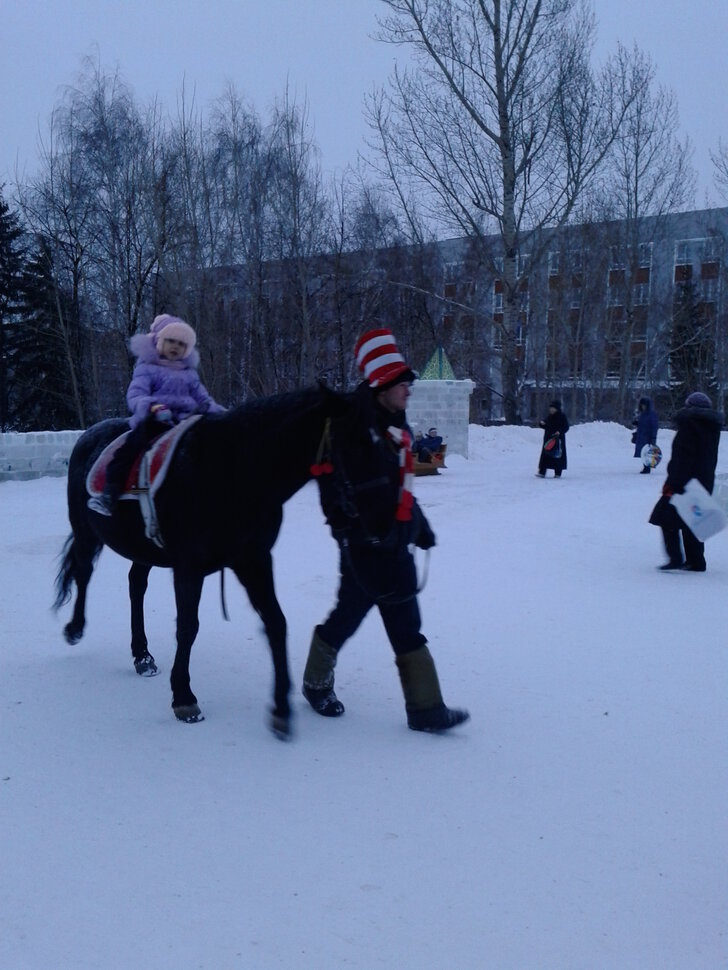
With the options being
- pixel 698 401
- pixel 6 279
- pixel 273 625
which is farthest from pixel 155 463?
pixel 6 279

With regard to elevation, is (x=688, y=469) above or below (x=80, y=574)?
above

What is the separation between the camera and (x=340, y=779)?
3.38m

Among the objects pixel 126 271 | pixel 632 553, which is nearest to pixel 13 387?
pixel 126 271

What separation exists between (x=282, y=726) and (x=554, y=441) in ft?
42.1

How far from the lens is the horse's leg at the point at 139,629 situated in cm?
464

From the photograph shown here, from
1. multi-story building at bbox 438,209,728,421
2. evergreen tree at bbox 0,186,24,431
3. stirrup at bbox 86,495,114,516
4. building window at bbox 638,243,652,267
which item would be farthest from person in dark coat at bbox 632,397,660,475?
evergreen tree at bbox 0,186,24,431

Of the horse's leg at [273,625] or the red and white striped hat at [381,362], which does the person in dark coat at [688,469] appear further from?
the horse's leg at [273,625]

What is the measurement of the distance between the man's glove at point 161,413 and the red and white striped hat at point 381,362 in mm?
1026

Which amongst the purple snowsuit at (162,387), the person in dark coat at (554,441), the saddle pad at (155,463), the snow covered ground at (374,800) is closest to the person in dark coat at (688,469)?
the snow covered ground at (374,800)

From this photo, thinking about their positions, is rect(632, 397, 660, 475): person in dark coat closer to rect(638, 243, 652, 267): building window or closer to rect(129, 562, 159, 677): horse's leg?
rect(129, 562, 159, 677): horse's leg

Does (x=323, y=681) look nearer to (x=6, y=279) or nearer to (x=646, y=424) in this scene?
(x=646, y=424)

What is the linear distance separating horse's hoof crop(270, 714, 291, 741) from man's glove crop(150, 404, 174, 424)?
1.55 metres

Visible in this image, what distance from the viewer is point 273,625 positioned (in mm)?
3811

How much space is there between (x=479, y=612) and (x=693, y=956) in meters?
3.83
